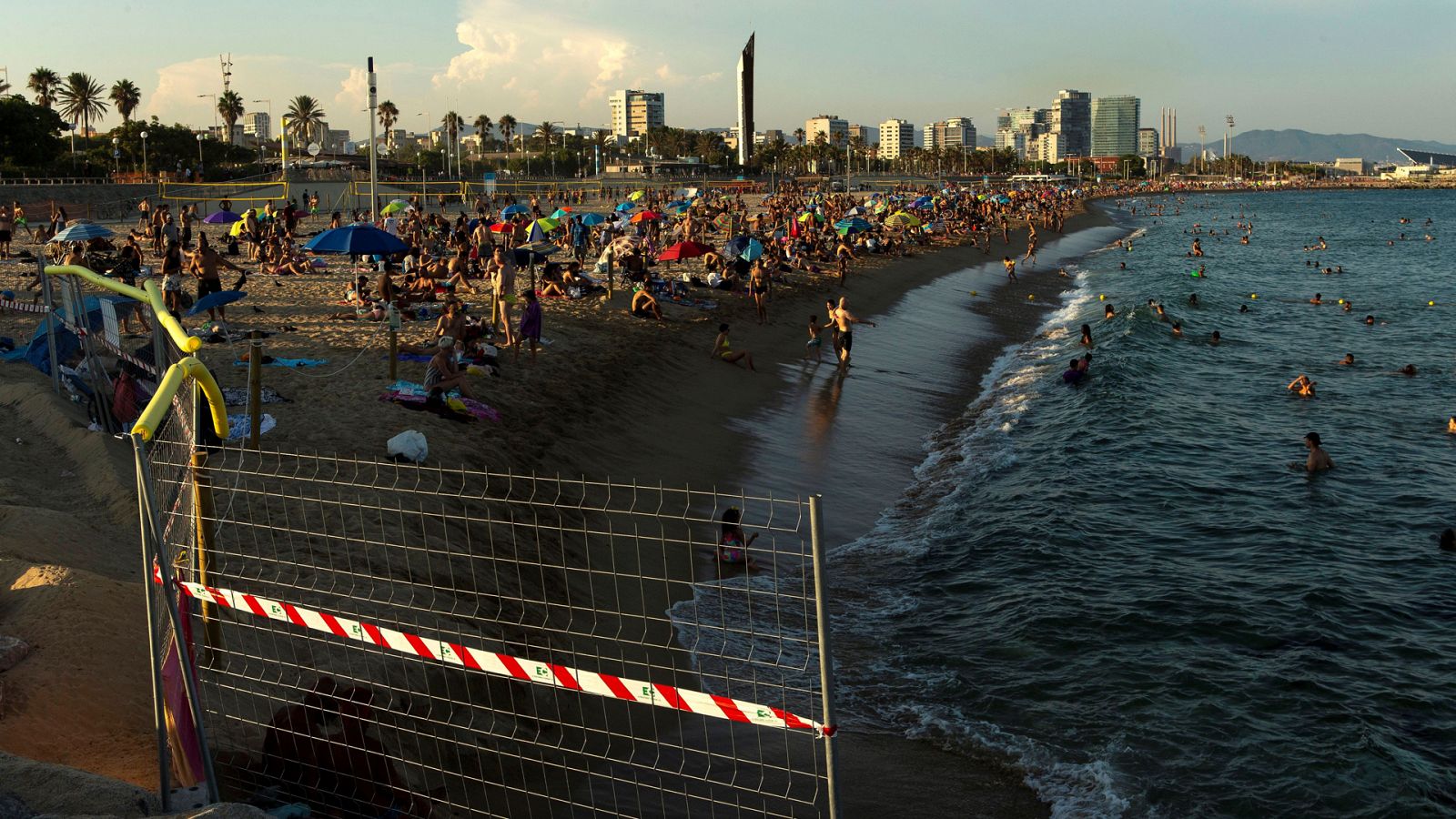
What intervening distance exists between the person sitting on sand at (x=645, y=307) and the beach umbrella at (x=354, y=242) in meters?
6.67

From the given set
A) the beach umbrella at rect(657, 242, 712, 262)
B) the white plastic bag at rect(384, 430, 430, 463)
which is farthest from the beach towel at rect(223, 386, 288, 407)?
the beach umbrella at rect(657, 242, 712, 262)

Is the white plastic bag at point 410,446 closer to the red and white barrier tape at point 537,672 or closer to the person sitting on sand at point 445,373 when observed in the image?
the person sitting on sand at point 445,373

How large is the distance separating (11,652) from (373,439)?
5.76 meters

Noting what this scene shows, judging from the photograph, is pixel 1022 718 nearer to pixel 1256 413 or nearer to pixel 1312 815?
pixel 1312 815

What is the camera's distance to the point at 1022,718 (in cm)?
843

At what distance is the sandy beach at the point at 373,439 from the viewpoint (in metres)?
5.80

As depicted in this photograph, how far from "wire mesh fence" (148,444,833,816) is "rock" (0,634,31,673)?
3.00 ft

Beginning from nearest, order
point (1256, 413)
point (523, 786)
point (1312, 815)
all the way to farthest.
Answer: point (523, 786) → point (1312, 815) → point (1256, 413)

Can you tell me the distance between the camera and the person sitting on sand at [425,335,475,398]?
12922mm

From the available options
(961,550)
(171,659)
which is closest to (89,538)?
(171,659)

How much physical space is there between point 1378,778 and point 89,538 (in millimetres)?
9225

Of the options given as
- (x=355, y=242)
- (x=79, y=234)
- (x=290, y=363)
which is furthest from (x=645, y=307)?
(x=79, y=234)

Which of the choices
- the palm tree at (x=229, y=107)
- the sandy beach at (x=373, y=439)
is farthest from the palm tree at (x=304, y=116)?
the sandy beach at (x=373, y=439)

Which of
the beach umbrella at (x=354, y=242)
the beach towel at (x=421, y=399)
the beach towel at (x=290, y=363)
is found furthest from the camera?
the beach umbrella at (x=354, y=242)
